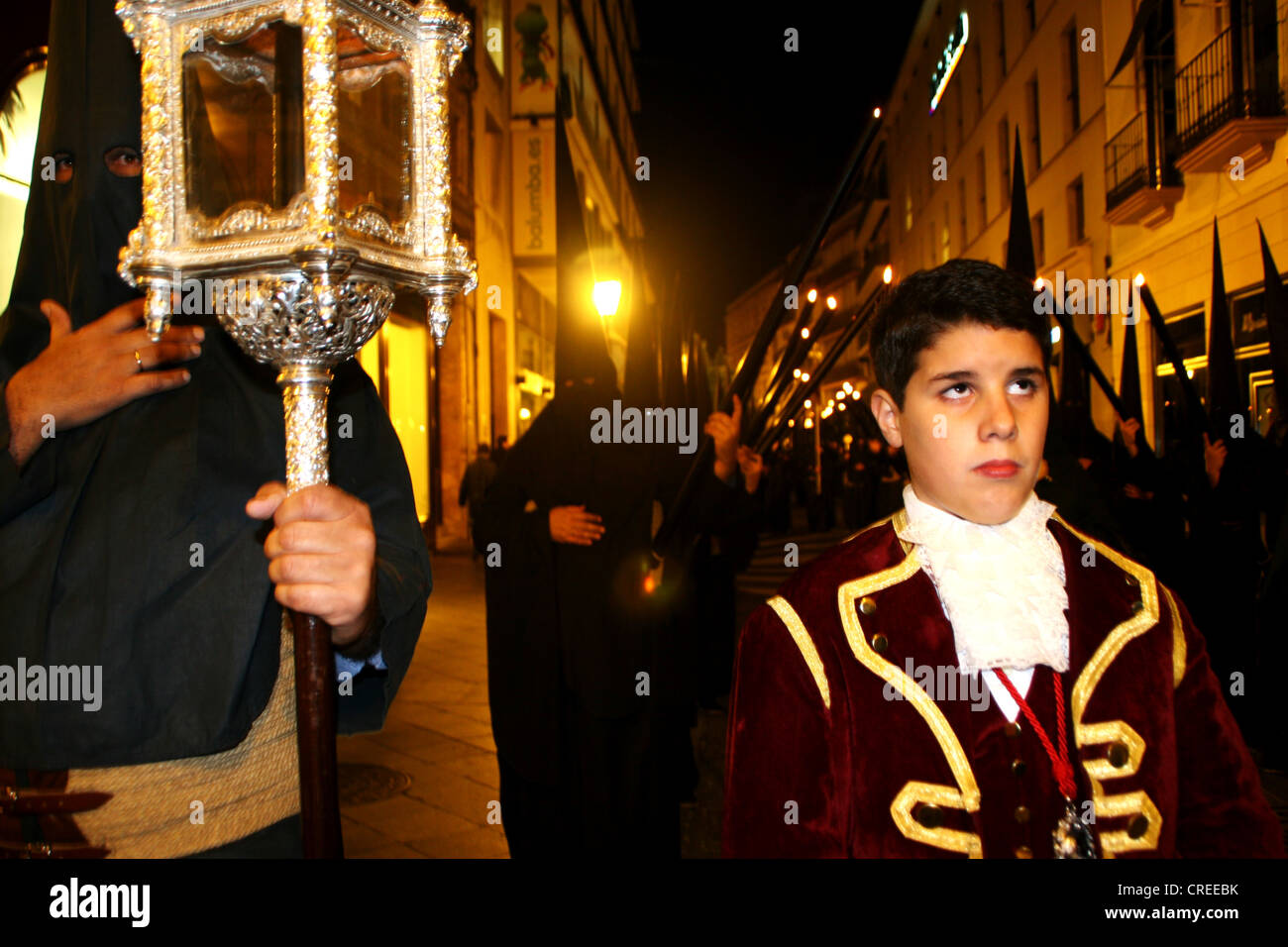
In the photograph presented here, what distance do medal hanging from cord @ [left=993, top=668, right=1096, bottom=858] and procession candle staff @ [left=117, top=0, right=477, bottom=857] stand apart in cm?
114

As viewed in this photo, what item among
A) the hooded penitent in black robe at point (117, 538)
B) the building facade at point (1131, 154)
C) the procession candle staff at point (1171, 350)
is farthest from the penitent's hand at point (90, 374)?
the procession candle staff at point (1171, 350)

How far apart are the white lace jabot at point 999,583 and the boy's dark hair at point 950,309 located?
27cm

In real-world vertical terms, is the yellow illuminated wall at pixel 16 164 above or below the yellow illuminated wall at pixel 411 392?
below

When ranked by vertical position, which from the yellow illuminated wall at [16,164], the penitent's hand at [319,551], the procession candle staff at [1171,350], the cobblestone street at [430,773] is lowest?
the cobblestone street at [430,773]

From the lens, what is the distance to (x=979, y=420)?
5.05 ft

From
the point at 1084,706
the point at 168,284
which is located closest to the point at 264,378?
the point at 168,284

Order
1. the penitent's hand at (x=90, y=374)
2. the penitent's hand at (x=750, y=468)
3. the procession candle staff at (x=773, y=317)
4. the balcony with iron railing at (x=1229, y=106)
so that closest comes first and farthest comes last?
the penitent's hand at (x=90, y=374) < the procession candle staff at (x=773, y=317) < the penitent's hand at (x=750, y=468) < the balcony with iron railing at (x=1229, y=106)

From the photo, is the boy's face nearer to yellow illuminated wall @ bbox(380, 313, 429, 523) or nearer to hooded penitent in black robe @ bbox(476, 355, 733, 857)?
hooded penitent in black robe @ bbox(476, 355, 733, 857)

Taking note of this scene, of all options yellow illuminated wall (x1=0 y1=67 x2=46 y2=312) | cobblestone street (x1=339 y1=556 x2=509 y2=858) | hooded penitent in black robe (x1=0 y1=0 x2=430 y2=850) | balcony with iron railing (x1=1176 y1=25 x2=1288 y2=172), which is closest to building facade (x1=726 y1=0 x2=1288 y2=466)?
balcony with iron railing (x1=1176 y1=25 x2=1288 y2=172)

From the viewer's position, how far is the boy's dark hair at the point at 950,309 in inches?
63.2

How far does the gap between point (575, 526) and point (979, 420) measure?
2652mm

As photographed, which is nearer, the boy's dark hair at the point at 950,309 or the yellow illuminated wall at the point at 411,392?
the boy's dark hair at the point at 950,309

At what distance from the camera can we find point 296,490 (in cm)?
112

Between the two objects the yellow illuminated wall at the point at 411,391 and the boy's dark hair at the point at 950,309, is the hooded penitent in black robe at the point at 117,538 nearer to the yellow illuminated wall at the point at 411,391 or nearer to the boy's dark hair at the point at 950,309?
the boy's dark hair at the point at 950,309
